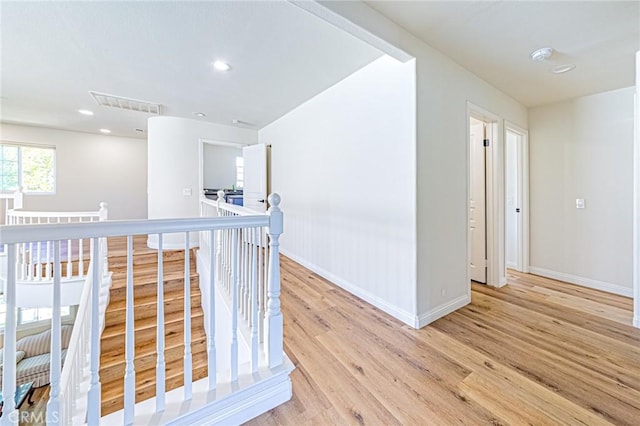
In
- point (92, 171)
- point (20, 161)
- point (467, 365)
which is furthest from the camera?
point (92, 171)

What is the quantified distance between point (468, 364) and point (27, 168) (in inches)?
322

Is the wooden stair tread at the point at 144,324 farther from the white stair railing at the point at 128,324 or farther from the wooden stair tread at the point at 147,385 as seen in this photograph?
the white stair railing at the point at 128,324

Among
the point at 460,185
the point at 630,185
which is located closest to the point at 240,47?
the point at 460,185

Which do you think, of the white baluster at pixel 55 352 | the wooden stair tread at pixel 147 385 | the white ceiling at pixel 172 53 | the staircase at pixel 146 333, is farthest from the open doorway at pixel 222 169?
the white baluster at pixel 55 352

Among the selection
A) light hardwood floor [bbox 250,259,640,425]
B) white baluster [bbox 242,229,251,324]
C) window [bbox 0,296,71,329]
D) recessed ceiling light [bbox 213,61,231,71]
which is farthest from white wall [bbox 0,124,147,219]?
white baluster [bbox 242,229,251,324]

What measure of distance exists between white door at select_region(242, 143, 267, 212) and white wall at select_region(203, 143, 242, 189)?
8.33 ft

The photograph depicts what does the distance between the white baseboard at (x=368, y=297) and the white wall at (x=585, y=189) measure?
2.71 meters

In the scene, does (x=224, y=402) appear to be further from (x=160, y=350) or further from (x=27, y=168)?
(x=27, y=168)

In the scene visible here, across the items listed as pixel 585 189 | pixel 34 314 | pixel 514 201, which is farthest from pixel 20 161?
pixel 585 189

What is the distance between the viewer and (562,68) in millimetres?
2605

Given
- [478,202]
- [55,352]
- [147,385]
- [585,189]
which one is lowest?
[147,385]

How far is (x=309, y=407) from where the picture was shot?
1.44 meters

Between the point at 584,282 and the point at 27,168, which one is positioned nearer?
the point at 584,282

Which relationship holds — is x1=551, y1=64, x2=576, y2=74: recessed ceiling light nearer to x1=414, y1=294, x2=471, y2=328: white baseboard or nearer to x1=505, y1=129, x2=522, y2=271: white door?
x1=505, y1=129, x2=522, y2=271: white door
